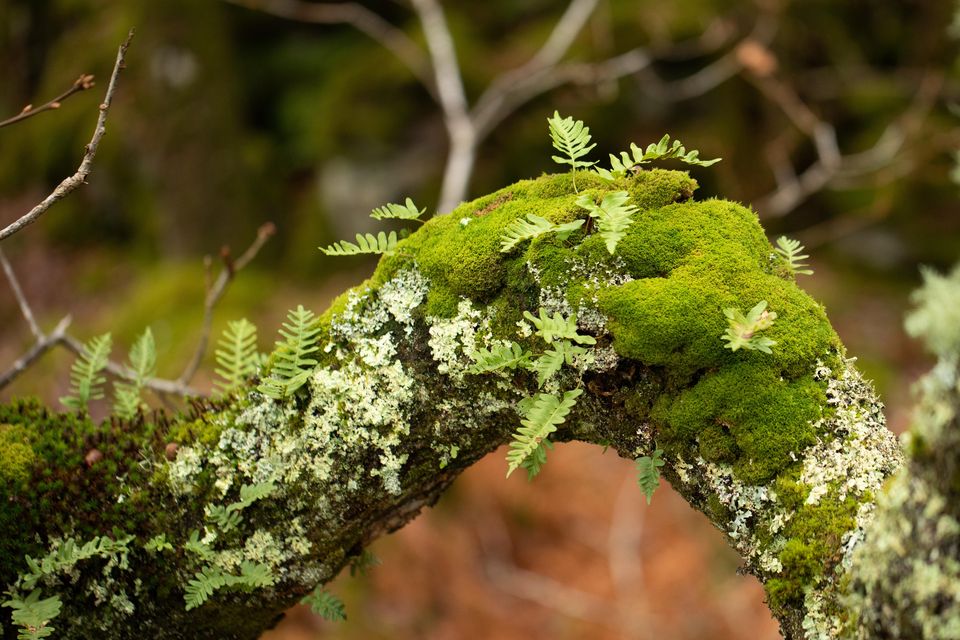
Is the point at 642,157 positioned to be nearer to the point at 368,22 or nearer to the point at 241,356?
the point at 241,356

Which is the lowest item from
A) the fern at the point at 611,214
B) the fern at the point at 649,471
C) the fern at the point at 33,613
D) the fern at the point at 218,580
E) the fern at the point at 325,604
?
the fern at the point at 33,613

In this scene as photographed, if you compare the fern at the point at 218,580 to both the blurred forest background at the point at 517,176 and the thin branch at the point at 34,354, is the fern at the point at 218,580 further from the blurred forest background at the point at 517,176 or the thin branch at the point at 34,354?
the blurred forest background at the point at 517,176

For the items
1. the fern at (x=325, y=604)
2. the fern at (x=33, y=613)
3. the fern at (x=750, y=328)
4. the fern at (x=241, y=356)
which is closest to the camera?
the fern at (x=750, y=328)

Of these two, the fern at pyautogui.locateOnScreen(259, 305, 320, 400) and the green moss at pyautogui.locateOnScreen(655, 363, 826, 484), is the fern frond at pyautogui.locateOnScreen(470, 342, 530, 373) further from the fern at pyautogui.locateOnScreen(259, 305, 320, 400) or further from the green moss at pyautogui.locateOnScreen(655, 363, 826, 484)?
the fern at pyautogui.locateOnScreen(259, 305, 320, 400)

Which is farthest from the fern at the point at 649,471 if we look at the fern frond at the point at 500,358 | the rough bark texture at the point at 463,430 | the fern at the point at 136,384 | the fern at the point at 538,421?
the fern at the point at 136,384

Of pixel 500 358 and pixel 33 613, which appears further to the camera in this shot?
pixel 33 613

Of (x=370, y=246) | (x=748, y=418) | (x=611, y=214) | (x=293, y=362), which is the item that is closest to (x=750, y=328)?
(x=748, y=418)

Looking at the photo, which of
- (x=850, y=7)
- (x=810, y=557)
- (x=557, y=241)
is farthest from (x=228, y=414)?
(x=850, y=7)
